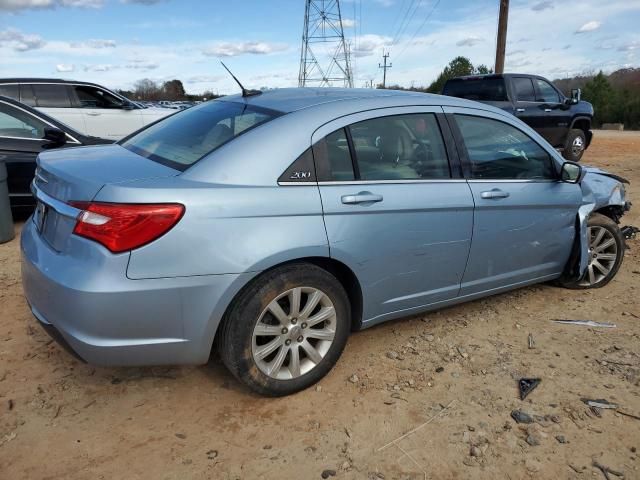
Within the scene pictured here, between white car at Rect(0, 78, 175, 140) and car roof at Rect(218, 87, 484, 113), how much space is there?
18.0ft

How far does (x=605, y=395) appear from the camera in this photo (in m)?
2.97

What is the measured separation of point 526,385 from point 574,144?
403 inches

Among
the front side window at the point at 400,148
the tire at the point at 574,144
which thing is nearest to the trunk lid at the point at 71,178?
the front side window at the point at 400,148

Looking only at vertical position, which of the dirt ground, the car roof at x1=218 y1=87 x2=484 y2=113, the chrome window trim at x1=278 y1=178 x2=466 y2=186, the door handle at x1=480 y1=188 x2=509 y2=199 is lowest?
the dirt ground

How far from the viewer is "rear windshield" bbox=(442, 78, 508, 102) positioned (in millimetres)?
10508

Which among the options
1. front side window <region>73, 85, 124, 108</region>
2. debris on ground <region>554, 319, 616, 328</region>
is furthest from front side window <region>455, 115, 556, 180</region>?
front side window <region>73, 85, 124, 108</region>

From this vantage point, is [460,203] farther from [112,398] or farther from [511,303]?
[112,398]

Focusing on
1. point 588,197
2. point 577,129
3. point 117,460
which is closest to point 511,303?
point 588,197

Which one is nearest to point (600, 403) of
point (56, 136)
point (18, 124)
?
point (56, 136)

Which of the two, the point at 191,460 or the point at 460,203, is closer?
the point at 191,460

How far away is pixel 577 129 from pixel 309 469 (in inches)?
456

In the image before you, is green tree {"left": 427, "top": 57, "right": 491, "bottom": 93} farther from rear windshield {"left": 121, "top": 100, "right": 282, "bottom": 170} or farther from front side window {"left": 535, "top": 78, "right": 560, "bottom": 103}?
rear windshield {"left": 121, "top": 100, "right": 282, "bottom": 170}

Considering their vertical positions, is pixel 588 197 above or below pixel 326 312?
above

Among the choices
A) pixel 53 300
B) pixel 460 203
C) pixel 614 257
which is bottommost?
pixel 614 257
